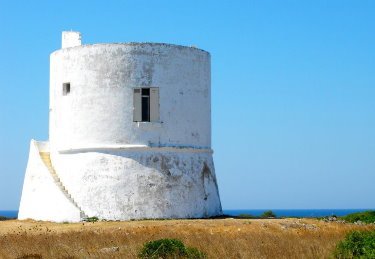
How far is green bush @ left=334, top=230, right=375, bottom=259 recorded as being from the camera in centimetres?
1259

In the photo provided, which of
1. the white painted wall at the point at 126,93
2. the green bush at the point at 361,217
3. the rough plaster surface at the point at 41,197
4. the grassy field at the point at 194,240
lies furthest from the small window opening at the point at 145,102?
the green bush at the point at 361,217

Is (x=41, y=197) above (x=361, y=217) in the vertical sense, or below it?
above

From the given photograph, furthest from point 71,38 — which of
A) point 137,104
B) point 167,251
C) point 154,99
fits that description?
point 167,251

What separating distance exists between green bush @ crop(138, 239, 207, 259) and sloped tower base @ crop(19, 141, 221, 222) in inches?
400

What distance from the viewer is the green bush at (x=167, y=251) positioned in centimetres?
1316

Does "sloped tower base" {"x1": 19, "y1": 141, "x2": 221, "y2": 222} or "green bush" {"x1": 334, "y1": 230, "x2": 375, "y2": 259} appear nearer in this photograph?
"green bush" {"x1": 334, "y1": 230, "x2": 375, "y2": 259}

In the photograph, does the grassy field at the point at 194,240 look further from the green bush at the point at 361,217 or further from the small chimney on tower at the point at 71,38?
the small chimney on tower at the point at 71,38

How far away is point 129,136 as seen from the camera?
24.2 meters

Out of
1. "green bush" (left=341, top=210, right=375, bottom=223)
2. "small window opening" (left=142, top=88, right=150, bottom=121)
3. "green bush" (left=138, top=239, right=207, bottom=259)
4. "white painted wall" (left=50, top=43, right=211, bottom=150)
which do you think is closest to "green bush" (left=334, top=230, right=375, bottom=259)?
"green bush" (left=138, top=239, right=207, bottom=259)

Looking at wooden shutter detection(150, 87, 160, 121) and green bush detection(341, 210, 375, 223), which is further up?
wooden shutter detection(150, 87, 160, 121)

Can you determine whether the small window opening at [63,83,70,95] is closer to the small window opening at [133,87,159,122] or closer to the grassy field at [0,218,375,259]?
the small window opening at [133,87,159,122]

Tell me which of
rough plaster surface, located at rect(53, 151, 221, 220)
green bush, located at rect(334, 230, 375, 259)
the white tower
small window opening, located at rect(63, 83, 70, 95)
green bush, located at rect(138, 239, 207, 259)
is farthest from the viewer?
small window opening, located at rect(63, 83, 70, 95)

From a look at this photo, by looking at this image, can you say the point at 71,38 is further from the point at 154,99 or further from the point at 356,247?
the point at 356,247

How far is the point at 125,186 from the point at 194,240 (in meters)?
8.34
